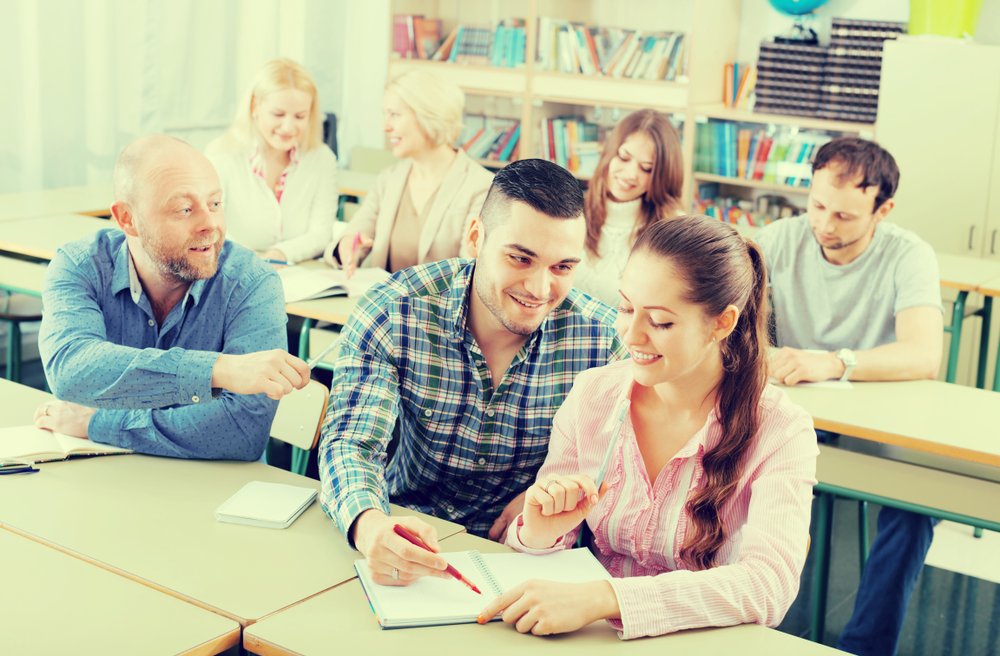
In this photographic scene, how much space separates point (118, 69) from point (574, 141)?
98.7 inches

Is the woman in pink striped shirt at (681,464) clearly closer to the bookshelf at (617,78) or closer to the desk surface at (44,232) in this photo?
the desk surface at (44,232)

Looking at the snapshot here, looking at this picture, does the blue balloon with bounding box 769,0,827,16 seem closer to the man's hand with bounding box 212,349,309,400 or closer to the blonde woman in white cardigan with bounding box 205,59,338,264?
the blonde woman in white cardigan with bounding box 205,59,338,264

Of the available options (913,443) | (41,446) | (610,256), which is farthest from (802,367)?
(41,446)

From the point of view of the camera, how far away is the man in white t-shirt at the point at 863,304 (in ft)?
9.22

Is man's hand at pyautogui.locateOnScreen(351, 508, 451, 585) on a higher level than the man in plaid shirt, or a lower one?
lower

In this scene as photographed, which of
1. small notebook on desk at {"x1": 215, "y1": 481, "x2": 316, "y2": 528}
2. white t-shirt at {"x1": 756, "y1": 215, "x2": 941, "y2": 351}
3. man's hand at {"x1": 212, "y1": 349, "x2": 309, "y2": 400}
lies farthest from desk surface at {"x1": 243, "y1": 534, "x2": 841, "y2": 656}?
white t-shirt at {"x1": 756, "y1": 215, "x2": 941, "y2": 351}

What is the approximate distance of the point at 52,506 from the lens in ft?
6.45

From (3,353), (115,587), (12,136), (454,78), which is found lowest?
(3,353)

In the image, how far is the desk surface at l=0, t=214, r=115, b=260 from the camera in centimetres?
397

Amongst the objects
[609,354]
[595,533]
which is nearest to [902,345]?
[609,354]

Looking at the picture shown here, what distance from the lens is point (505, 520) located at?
2.14 meters

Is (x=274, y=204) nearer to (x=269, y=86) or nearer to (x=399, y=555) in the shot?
(x=269, y=86)

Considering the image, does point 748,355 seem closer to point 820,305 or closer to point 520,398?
point 520,398

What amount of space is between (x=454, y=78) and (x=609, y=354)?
4.73 metres
